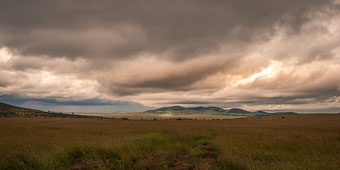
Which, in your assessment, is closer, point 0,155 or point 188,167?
point 188,167

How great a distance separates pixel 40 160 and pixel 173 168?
18.1 ft

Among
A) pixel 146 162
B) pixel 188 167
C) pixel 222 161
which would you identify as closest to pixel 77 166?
pixel 146 162

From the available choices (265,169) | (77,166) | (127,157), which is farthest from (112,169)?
(265,169)

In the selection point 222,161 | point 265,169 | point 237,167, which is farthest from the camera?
point 222,161

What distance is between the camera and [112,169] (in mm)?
6898

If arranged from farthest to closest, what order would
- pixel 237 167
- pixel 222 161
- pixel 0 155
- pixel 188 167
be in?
pixel 0 155, pixel 222 161, pixel 188 167, pixel 237 167

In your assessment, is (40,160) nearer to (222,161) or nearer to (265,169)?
(222,161)

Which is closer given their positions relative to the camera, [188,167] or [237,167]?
[237,167]

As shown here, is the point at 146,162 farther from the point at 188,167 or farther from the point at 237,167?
the point at 237,167

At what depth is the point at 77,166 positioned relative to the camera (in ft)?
24.2

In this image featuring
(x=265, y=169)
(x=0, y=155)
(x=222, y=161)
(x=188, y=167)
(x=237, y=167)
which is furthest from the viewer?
(x=0, y=155)

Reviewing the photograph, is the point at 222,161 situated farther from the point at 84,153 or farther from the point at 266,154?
the point at 84,153

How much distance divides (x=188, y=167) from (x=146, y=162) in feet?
5.82

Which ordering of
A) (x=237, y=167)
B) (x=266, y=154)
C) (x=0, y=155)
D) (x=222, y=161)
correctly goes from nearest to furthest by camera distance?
(x=237, y=167) → (x=222, y=161) → (x=0, y=155) → (x=266, y=154)
